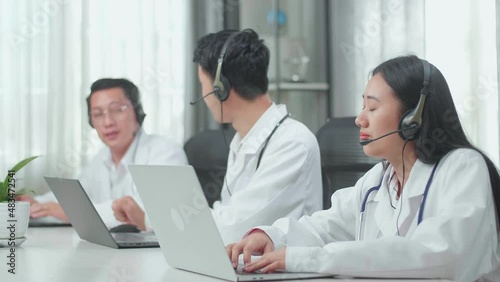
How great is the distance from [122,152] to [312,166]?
101 cm

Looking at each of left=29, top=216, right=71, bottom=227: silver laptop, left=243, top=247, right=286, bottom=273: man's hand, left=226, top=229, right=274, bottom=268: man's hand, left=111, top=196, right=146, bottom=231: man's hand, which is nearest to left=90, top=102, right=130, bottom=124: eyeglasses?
left=29, top=216, right=71, bottom=227: silver laptop

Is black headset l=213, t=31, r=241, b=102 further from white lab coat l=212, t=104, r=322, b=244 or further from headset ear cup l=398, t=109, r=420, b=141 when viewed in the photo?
headset ear cup l=398, t=109, r=420, b=141

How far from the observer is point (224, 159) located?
2818 mm

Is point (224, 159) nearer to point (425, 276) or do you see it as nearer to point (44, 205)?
point (44, 205)

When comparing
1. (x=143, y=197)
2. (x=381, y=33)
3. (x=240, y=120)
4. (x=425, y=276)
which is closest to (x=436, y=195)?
(x=425, y=276)

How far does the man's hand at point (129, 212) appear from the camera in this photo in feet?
8.04

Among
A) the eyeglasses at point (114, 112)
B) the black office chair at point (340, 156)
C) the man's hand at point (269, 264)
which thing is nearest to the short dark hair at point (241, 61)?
the black office chair at point (340, 156)

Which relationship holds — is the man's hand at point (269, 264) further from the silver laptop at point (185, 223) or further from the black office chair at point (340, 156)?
the black office chair at point (340, 156)

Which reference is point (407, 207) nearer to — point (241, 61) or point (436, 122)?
point (436, 122)

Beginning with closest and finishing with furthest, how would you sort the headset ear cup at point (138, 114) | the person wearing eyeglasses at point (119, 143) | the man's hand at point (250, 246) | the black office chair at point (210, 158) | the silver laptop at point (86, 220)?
the man's hand at point (250, 246)
the silver laptop at point (86, 220)
the black office chair at point (210, 158)
the person wearing eyeglasses at point (119, 143)
the headset ear cup at point (138, 114)

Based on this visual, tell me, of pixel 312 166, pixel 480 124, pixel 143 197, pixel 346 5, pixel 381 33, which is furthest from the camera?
pixel 346 5

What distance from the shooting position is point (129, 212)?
8.06ft

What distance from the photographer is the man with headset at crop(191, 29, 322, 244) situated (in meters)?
2.20

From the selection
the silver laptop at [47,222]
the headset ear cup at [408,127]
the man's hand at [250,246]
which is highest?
the headset ear cup at [408,127]
